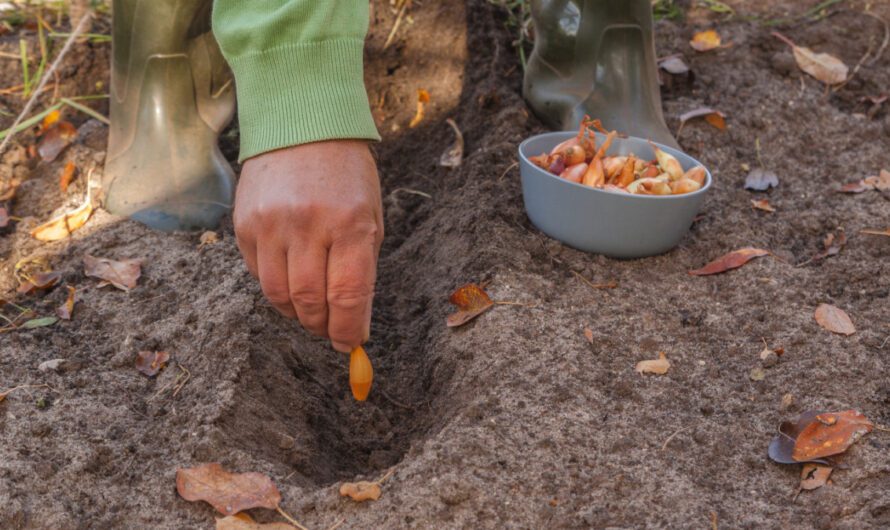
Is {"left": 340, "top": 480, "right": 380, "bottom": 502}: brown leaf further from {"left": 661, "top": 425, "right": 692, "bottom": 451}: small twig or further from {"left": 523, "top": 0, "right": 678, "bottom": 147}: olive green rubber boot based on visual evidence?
{"left": 523, "top": 0, "right": 678, "bottom": 147}: olive green rubber boot

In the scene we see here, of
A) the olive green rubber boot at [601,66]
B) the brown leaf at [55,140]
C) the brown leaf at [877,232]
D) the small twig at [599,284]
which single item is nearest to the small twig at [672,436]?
the small twig at [599,284]

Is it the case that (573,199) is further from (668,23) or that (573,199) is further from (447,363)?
(668,23)

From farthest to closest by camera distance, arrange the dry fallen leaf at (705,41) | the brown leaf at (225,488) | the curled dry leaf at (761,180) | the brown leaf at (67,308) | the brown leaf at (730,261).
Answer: the dry fallen leaf at (705,41), the curled dry leaf at (761,180), the brown leaf at (730,261), the brown leaf at (67,308), the brown leaf at (225,488)

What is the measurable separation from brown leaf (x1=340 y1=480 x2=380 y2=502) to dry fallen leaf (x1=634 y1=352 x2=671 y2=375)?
542 millimetres

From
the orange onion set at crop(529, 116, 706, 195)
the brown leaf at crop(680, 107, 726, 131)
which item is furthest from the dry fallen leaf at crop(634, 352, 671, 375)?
the brown leaf at crop(680, 107, 726, 131)

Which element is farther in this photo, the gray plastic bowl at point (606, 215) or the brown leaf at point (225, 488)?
the gray plastic bowl at point (606, 215)

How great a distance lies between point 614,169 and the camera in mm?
1836

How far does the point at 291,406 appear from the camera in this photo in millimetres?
1499

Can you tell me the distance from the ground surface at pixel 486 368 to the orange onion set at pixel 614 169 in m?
0.16

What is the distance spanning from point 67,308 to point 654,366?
1.12 m

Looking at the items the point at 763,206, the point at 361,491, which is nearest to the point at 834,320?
the point at 763,206

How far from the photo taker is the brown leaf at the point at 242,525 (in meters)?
1.21

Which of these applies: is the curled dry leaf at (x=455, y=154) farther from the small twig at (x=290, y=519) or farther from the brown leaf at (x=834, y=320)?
the small twig at (x=290, y=519)

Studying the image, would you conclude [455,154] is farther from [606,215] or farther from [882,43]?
[882,43]
